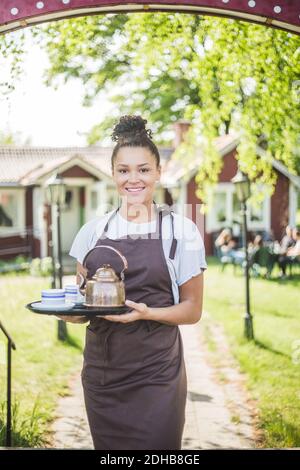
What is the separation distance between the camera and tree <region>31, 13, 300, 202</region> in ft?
10.9

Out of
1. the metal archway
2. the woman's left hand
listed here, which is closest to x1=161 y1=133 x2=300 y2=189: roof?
the metal archway

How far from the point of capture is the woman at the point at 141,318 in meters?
2.34

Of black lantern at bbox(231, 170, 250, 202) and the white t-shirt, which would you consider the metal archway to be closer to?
the white t-shirt

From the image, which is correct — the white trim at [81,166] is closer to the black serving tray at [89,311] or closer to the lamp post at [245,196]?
the lamp post at [245,196]

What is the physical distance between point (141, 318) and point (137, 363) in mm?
222

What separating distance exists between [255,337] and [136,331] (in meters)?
2.39

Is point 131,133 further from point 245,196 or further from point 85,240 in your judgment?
point 245,196

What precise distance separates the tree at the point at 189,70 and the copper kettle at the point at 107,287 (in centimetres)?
142

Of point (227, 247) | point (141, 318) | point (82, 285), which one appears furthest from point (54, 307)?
point (227, 247)

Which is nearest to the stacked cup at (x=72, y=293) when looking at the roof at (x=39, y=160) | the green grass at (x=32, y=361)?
the green grass at (x=32, y=361)

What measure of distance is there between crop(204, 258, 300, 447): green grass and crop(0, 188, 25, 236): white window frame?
167cm

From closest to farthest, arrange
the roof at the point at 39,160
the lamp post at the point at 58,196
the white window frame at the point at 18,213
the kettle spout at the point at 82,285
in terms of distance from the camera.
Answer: the kettle spout at the point at 82,285, the roof at the point at 39,160, the lamp post at the point at 58,196, the white window frame at the point at 18,213

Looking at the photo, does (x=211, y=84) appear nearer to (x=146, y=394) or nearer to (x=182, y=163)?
(x=182, y=163)

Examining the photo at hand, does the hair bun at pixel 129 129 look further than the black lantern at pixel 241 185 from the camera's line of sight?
No
